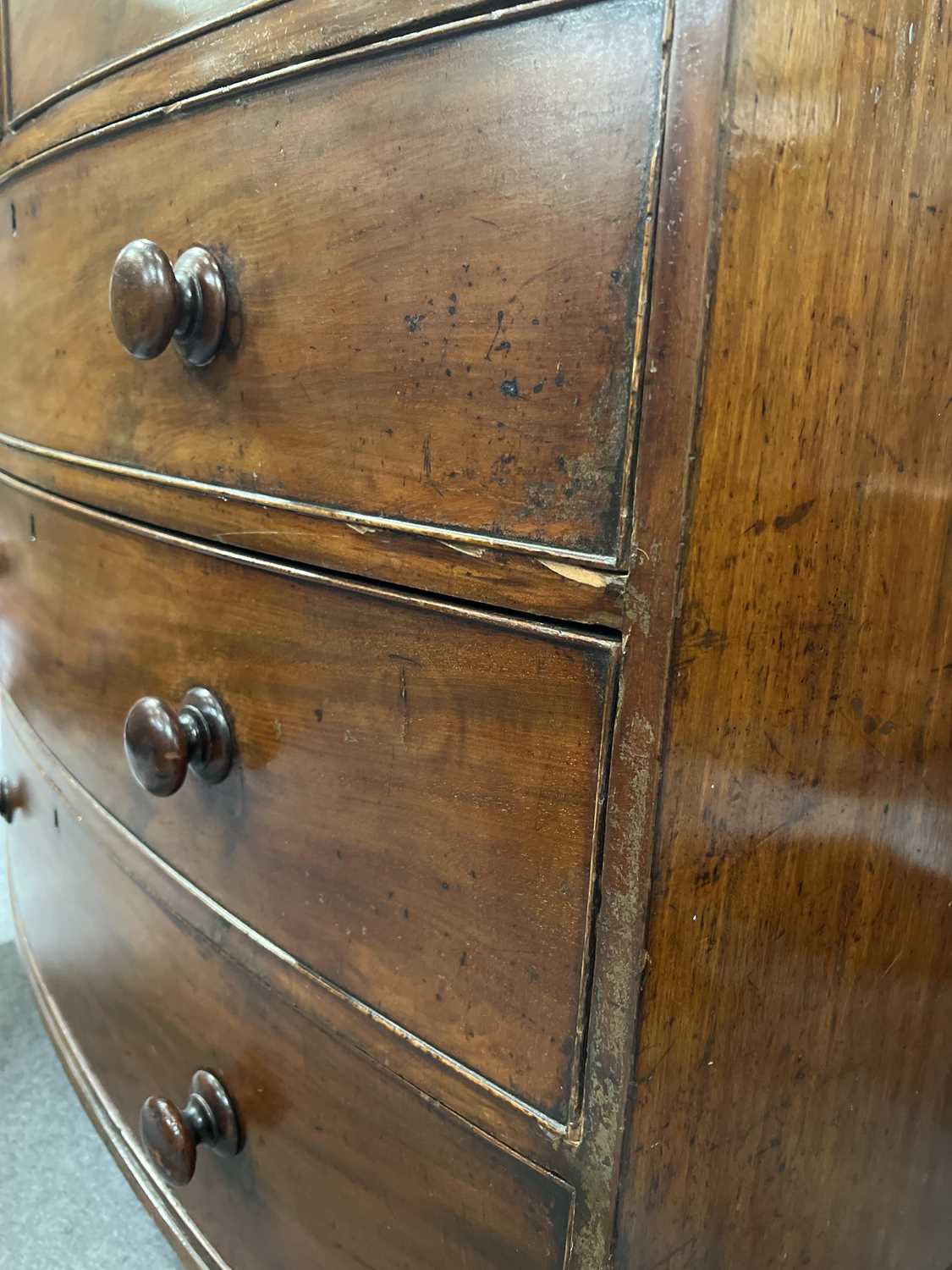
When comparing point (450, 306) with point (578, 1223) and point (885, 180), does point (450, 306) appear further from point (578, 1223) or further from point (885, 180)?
point (578, 1223)

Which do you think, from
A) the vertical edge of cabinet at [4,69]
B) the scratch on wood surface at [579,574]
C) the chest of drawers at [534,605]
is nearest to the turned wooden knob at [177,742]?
the chest of drawers at [534,605]

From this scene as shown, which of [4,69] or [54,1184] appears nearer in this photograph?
[4,69]

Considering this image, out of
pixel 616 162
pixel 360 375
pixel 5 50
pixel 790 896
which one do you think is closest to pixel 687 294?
pixel 616 162

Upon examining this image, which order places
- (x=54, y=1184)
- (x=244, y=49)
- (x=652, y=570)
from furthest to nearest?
(x=54, y=1184), (x=244, y=49), (x=652, y=570)

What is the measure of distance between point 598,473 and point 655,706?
0.29 feet

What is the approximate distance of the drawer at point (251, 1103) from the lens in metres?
0.48

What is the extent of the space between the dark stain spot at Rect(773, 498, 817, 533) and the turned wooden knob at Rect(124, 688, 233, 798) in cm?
32

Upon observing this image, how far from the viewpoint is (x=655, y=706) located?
1.24ft

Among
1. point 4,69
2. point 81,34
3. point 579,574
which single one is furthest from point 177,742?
point 4,69

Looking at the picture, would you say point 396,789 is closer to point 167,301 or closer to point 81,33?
point 167,301

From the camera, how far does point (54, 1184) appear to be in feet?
3.13

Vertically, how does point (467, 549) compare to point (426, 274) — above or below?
below

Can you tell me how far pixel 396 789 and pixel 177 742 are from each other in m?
0.14

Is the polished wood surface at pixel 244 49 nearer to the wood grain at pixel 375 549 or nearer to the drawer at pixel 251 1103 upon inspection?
the wood grain at pixel 375 549
